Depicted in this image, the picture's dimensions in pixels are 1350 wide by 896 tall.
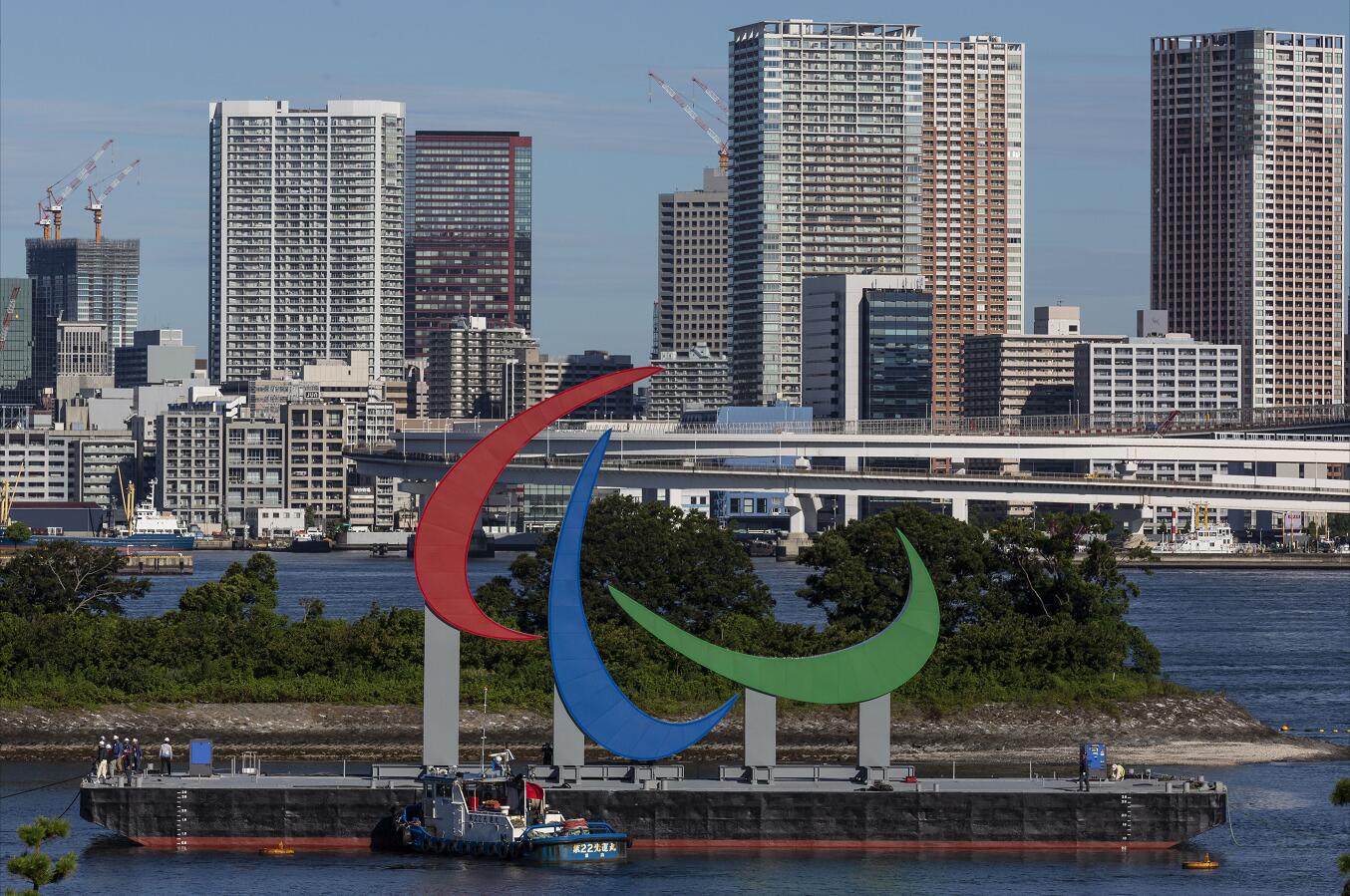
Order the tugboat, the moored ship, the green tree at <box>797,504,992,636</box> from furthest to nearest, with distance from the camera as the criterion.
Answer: the moored ship, the green tree at <box>797,504,992,636</box>, the tugboat

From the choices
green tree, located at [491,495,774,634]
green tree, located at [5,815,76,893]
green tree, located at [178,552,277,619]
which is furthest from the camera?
green tree, located at [178,552,277,619]

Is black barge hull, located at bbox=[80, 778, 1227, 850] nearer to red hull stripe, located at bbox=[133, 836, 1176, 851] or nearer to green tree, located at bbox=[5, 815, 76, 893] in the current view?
red hull stripe, located at bbox=[133, 836, 1176, 851]

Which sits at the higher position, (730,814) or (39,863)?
(39,863)

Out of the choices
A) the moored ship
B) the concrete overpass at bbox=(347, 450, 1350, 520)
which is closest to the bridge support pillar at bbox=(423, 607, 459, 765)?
the concrete overpass at bbox=(347, 450, 1350, 520)

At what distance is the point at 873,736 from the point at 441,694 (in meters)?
7.27

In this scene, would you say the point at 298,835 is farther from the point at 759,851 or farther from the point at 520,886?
the point at 759,851

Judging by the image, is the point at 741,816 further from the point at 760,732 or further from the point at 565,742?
the point at 565,742

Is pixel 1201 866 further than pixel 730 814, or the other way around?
pixel 730 814

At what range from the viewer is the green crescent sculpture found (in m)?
41.2

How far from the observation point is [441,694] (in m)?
42.0

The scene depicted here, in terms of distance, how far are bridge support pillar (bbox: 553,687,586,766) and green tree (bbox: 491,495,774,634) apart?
71.6 ft

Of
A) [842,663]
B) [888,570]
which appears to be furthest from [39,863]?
[888,570]

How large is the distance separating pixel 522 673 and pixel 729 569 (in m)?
10.3

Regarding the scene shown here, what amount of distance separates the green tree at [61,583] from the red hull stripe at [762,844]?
2625 cm
